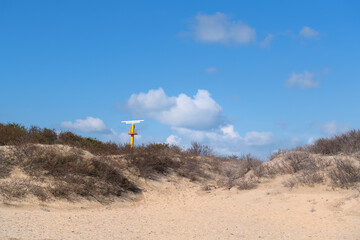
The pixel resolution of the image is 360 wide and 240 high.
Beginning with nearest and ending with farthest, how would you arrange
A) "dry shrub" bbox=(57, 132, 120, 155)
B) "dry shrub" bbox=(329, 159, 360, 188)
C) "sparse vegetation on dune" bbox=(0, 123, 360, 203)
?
"dry shrub" bbox=(329, 159, 360, 188) < "sparse vegetation on dune" bbox=(0, 123, 360, 203) < "dry shrub" bbox=(57, 132, 120, 155)

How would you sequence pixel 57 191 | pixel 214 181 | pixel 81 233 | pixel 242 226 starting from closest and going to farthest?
pixel 81 233
pixel 242 226
pixel 57 191
pixel 214 181

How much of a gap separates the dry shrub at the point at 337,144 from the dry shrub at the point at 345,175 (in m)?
3.60

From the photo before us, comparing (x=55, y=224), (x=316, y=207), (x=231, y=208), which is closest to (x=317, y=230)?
(x=316, y=207)

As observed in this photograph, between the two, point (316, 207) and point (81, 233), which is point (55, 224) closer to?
point (81, 233)

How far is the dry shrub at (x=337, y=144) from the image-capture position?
1839 cm

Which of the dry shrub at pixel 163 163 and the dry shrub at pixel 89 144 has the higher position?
the dry shrub at pixel 89 144

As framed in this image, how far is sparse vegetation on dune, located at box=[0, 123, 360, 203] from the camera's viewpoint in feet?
48.3

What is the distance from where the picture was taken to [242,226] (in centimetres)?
1204

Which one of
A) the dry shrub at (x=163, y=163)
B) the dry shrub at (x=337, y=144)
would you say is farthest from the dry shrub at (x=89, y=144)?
the dry shrub at (x=337, y=144)

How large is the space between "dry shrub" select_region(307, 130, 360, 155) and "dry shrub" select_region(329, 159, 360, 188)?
360 cm

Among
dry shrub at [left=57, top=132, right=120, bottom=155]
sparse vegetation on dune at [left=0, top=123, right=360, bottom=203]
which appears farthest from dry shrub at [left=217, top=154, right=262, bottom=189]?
dry shrub at [left=57, top=132, right=120, bottom=155]

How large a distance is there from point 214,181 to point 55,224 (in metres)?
11.1

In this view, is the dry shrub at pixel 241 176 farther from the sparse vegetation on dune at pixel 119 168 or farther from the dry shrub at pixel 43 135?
the dry shrub at pixel 43 135

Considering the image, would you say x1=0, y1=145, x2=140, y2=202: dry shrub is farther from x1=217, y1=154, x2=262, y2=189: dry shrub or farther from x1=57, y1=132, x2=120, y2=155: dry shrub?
x1=217, y1=154, x2=262, y2=189: dry shrub
